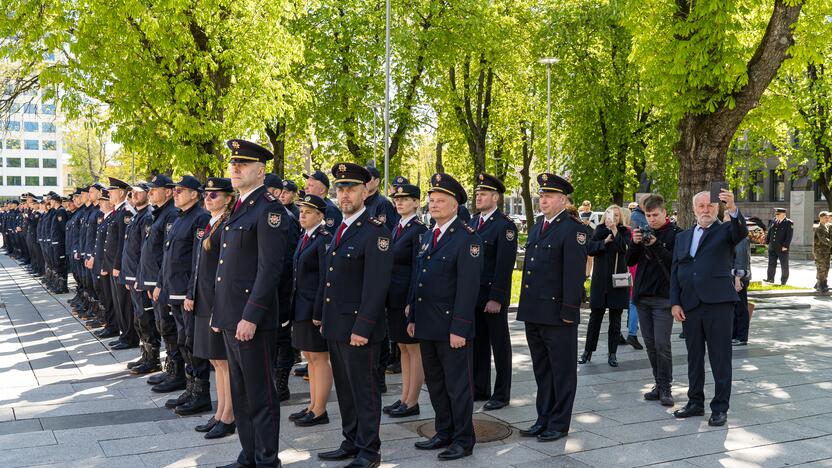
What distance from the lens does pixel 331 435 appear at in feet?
21.3

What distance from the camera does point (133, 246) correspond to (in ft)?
30.0

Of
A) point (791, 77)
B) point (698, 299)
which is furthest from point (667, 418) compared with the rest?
point (791, 77)

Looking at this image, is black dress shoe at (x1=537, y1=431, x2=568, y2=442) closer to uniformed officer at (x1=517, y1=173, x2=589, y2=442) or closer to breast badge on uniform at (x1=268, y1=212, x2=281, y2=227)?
uniformed officer at (x1=517, y1=173, x2=589, y2=442)

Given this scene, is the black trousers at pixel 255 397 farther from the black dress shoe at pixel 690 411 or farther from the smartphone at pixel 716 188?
the smartphone at pixel 716 188

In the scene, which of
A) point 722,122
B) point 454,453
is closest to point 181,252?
point 454,453

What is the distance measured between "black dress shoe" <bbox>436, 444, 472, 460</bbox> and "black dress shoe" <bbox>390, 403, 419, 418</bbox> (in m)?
1.33

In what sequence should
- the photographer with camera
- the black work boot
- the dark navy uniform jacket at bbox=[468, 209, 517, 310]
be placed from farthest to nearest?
the photographer with camera → the dark navy uniform jacket at bbox=[468, 209, 517, 310] → the black work boot

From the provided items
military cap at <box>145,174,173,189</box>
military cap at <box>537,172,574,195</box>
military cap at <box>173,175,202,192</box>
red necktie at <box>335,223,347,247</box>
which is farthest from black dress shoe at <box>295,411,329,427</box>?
military cap at <box>145,174,173,189</box>

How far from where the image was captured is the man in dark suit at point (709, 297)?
6.91 m

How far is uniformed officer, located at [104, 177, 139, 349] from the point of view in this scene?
33.7 feet

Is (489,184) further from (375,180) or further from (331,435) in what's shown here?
(331,435)

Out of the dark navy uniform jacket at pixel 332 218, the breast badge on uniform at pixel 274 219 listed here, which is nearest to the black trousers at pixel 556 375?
the dark navy uniform jacket at pixel 332 218

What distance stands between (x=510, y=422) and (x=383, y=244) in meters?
2.41

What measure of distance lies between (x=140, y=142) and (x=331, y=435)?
11.4 m
